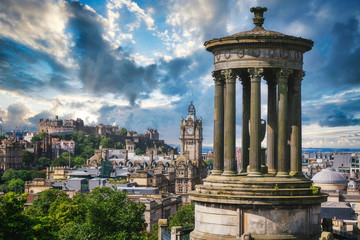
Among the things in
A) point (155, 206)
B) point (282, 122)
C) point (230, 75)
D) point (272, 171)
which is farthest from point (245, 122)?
point (155, 206)

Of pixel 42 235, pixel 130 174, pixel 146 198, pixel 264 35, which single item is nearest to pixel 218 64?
pixel 264 35

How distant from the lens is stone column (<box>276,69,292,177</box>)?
28.3 m

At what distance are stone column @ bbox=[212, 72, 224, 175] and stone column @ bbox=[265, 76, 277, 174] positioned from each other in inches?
87.0

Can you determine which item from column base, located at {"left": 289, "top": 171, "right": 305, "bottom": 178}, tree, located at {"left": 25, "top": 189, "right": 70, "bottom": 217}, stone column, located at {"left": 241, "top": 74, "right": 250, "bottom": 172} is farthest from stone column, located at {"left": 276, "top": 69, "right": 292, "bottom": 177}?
tree, located at {"left": 25, "top": 189, "right": 70, "bottom": 217}

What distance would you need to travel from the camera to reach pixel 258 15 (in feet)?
101

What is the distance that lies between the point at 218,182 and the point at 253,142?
7.85 feet

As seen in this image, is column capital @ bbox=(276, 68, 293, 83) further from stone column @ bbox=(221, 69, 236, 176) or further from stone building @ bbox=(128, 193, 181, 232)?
stone building @ bbox=(128, 193, 181, 232)

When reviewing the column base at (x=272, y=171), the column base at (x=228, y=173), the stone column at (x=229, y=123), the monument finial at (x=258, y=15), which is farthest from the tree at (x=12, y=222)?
the monument finial at (x=258, y=15)

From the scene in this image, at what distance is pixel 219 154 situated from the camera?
Answer: 2989cm

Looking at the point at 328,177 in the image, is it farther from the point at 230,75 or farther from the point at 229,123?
the point at 230,75

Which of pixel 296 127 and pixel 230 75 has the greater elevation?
pixel 230 75

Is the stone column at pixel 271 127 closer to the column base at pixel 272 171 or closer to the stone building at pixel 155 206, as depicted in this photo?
the column base at pixel 272 171

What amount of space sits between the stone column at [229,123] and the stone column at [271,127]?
6.58 ft

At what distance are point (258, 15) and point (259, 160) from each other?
7.26 m
